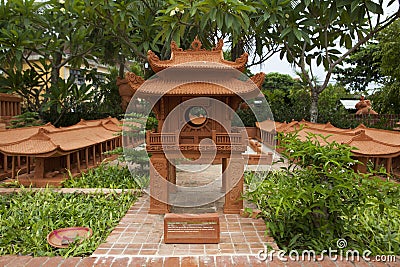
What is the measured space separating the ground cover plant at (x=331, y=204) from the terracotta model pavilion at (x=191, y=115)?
0.97m

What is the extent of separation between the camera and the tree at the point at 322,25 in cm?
815

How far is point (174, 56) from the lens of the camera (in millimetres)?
5391

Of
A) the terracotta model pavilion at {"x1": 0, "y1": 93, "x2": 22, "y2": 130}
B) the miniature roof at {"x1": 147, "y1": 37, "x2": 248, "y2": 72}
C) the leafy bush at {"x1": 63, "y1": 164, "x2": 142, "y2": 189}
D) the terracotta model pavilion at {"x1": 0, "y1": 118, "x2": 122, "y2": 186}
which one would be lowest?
the leafy bush at {"x1": 63, "y1": 164, "x2": 142, "y2": 189}

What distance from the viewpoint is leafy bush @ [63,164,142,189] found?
6.30 m

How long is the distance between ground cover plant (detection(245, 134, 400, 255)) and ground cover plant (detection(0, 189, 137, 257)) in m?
2.24

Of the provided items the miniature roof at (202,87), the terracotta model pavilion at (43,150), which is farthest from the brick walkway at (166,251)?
the terracotta model pavilion at (43,150)

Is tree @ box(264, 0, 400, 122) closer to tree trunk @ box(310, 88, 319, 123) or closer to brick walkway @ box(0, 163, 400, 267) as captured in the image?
tree trunk @ box(310, 88, 319, 123)

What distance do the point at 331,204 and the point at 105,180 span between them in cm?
477

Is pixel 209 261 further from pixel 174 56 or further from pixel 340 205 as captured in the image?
pixel 174 56

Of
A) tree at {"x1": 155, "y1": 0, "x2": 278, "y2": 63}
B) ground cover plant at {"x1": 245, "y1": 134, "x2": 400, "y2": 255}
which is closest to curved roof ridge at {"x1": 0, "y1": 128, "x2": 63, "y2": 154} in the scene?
tree at {"x1": 155, "y1": 0, "x2": 278, "y2": 63}

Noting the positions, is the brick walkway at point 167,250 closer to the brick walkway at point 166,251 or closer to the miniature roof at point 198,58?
the brick walkway at point 166,251

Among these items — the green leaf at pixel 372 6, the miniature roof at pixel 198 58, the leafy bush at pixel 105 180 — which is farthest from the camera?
the green leaf at pixel 372 6

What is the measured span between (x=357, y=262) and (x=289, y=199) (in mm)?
942

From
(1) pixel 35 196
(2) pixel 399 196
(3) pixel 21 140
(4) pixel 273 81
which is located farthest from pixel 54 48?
(4) pixel 273 81
